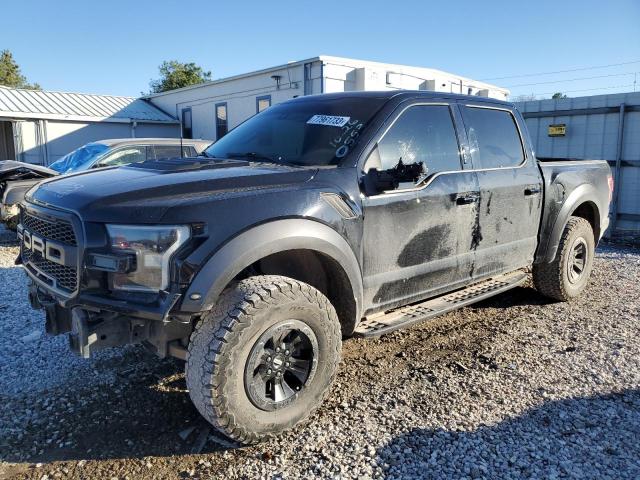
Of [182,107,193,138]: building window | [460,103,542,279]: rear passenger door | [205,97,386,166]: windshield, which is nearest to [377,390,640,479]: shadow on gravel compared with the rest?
[460,103,542,279]: rear passenger door

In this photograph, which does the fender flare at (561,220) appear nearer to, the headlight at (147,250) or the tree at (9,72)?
the headlight at (147,250)

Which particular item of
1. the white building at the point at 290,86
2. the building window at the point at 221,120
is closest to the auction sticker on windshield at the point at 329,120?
the white building at the point at 290,86

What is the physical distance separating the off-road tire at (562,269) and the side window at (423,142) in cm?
193

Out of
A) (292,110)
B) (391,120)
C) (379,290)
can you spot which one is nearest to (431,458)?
(379,290)

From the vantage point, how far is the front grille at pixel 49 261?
2716mm

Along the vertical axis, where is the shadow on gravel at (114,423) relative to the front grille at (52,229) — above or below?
below

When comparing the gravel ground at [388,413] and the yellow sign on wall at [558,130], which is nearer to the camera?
the gravel ground at [388,413]

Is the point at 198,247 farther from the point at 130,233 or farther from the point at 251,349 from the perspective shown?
the point at 251,349

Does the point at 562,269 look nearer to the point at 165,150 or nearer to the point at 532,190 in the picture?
the point at 532,190

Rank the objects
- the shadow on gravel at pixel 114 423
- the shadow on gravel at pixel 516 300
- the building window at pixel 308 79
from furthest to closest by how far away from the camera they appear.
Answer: the building window at pixel 308 79
the shadow on gravel at pixel 516 300
the shadow on gravel at pixel 114 423

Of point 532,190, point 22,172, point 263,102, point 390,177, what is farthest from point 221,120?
point 390,177

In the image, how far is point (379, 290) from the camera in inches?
137

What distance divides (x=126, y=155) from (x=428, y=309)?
21.7 feet

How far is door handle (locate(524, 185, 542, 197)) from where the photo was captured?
4648mm
